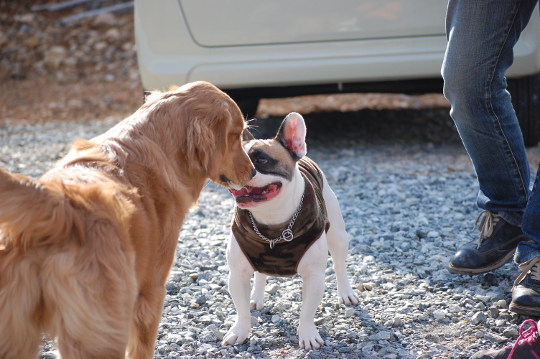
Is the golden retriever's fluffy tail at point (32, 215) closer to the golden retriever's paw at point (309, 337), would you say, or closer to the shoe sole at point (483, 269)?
the golden retriever's paw at point (309, 337)

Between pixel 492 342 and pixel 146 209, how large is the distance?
1735mm

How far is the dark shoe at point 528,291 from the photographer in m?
2.87

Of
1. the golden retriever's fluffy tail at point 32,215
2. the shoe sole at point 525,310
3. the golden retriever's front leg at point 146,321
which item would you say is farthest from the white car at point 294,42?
the golden retriever's fluffy tail at point 32,215

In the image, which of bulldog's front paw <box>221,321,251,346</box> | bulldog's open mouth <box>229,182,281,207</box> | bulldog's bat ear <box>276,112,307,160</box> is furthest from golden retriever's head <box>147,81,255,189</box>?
bulldog's front paw <box>221,321,251,346</box>

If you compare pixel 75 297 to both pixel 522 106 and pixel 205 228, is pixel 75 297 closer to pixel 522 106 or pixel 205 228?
pixel 205 228

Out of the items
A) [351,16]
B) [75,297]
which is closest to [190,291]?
[75,297]

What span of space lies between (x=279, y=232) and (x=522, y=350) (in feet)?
3.91

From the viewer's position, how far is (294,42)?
5.31 m

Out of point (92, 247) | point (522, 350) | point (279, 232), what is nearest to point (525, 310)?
point (522, 350)

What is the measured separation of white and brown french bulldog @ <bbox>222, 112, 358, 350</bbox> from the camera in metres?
2.83

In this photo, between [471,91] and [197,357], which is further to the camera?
[471,91]

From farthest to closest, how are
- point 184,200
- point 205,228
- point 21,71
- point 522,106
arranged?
point 21,71 < point 522,106 < point 205,228 < point 184,200

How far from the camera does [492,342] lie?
2748mm

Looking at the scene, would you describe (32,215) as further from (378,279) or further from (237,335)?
(378,279)
